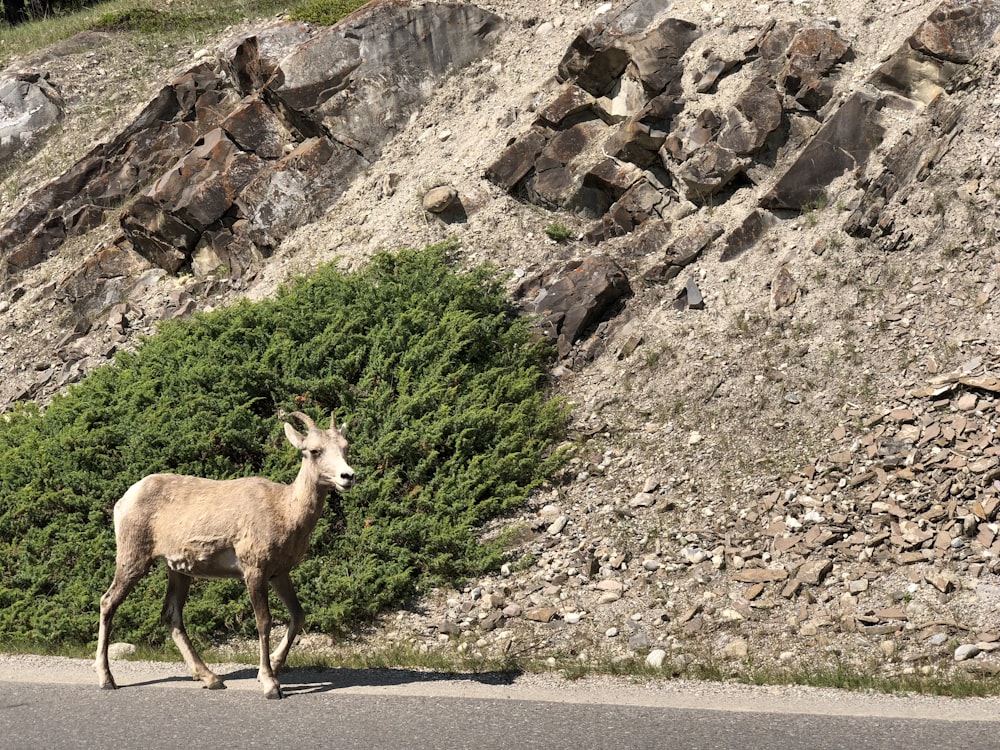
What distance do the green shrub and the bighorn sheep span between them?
2.20 metres

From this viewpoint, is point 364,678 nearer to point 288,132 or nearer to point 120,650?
point 120,650

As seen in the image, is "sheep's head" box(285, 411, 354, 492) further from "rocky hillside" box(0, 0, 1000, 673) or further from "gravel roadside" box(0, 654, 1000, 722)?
"rocky hillside" box(0, 0, 1000, 673)

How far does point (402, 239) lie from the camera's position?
1744 centimetres

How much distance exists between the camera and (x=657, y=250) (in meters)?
15.5

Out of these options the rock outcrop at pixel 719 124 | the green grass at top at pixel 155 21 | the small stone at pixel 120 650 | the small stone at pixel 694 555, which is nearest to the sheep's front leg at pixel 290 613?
the small stone at pixel 120 650

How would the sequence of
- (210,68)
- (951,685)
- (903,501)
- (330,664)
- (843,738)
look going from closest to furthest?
1. (843,738)
2. (951,685)
3. (330,664)
4. (903,501)
5. (210,68)

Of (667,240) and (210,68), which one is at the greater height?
(210,68)

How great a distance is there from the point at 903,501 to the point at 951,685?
8.64 feet

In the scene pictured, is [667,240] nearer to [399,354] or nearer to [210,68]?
[399,354]

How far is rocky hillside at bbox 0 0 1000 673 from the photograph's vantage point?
384 inches

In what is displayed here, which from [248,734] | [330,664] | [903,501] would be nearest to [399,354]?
[330,664]

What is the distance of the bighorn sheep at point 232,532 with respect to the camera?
7750mm

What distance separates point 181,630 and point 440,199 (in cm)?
1029

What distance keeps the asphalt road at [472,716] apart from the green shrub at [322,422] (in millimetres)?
2231
